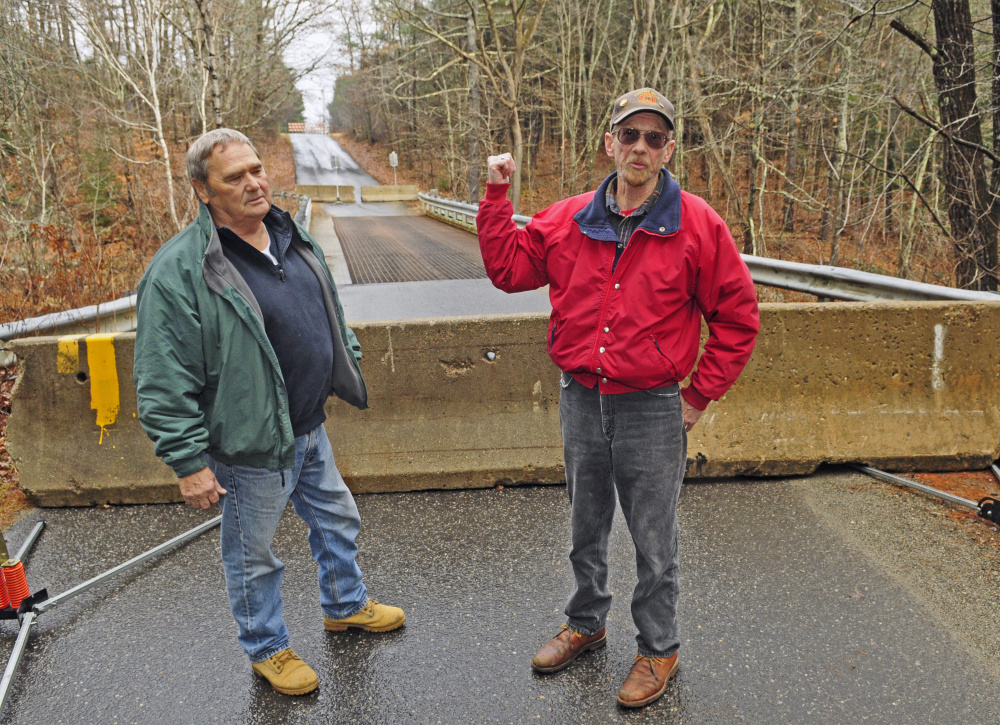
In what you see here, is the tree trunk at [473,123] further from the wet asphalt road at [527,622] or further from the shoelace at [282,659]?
the shoelace at [282,659]

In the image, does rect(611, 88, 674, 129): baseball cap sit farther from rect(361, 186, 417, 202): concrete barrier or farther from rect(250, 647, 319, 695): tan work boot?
rect(361, 186, 417, 202): concrete barrier

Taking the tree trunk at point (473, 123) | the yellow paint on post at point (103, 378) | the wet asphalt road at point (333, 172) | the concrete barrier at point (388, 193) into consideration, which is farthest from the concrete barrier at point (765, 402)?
the concrete barrier at point (388, 193)

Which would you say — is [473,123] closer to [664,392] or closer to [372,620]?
[372,620]

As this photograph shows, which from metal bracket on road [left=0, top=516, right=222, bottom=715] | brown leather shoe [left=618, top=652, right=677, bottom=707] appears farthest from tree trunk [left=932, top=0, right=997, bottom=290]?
metal bracket on road [left=0, top=516, right=222, bottom=715]

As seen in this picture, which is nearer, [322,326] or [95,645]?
[322,326]

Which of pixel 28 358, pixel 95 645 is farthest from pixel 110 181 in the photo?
pixel 95 645

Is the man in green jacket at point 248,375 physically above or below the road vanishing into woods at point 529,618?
above

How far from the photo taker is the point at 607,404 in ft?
8.91

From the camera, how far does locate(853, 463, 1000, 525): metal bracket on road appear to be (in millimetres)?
4047

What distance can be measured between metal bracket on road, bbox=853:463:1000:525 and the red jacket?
7.92 feet

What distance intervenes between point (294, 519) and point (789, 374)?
3.28 metres

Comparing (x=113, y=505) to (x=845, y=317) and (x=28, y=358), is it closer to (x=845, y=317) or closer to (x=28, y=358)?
(x=28, y=358)

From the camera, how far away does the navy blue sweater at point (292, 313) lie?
2719 mm

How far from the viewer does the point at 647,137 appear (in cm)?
259
